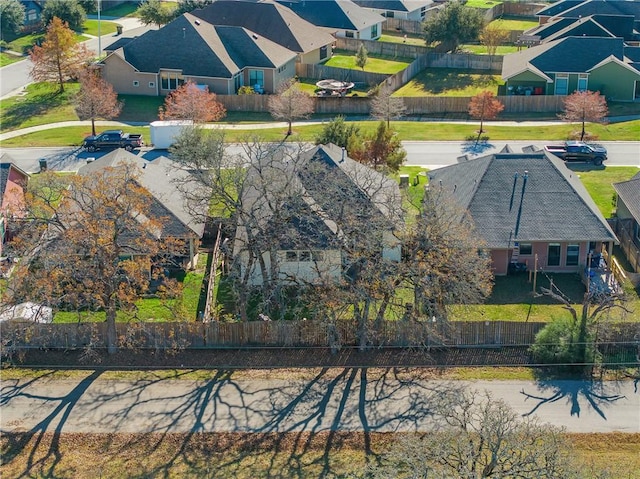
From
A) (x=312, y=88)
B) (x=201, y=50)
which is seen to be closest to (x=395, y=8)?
(x=312, y=88)

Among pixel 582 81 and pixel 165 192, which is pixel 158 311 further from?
pixel 582 81

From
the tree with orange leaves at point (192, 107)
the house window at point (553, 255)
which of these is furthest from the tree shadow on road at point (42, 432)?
the tree with orange leaves at point (192, 107)

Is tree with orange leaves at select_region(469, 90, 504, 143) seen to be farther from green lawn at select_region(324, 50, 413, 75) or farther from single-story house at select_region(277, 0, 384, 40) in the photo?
single-story house at select_region(277, 0, 384, 40)

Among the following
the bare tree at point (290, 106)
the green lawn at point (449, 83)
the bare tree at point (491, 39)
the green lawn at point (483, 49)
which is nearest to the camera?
the bare tree at point (290, 106)

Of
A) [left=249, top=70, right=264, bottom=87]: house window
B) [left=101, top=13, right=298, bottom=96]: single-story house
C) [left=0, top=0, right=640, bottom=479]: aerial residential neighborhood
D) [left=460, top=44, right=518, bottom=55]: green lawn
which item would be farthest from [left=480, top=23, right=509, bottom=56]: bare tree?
[left=0, top=0, right=640, bottom=479]: aerial residential neighborhood

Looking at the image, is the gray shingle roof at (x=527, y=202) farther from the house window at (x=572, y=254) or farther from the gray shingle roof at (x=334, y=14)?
the gray shingle roof at (x=334, y=14)

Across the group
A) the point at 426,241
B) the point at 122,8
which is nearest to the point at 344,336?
the point at 426,241
